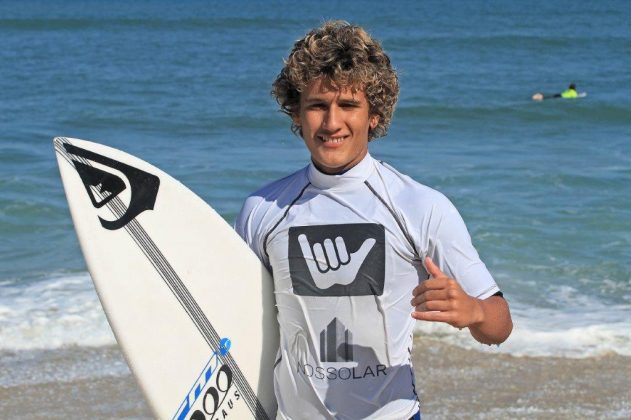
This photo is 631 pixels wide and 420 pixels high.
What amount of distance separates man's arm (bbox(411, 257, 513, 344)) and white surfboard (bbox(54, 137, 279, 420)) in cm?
55

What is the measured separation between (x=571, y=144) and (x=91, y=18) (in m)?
29.3

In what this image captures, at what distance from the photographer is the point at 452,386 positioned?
5355 millimetres

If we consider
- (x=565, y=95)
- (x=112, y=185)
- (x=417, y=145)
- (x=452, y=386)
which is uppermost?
(x=565, y=95)

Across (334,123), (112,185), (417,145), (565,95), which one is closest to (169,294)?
(112,185)

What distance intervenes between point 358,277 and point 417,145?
436 inches

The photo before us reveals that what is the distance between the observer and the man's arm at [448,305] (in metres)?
2.07

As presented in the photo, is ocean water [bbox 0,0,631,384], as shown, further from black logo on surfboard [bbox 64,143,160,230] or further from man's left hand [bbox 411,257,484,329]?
man's left hand [bbox 411,257,484,329]

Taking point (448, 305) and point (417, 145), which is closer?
point (448, 305)

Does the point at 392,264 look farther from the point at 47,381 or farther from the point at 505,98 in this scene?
the point at 505,98

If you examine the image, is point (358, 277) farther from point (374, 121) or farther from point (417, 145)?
point (417, 145)

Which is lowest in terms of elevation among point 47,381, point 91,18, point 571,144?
point 47,381

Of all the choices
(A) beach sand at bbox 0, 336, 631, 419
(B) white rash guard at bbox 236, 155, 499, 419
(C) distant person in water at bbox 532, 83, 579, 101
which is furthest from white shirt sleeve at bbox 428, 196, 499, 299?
(C) distant person in water at bbox 532, 83, 579, 101

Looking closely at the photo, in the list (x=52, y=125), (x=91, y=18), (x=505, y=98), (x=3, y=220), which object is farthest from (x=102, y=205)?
(x=91, y=18)

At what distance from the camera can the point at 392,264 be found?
2318 mm
